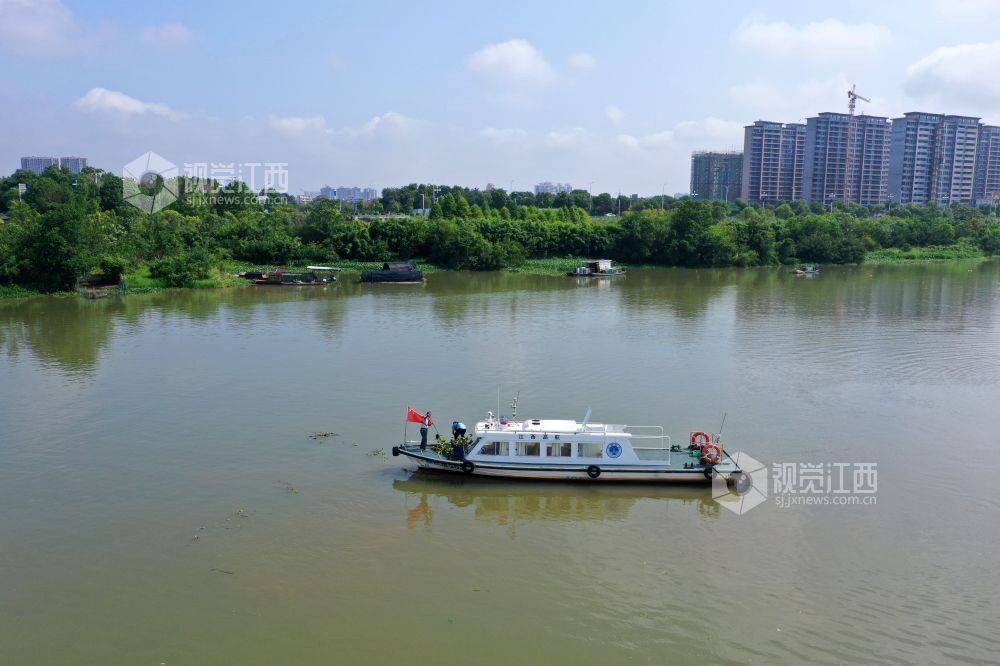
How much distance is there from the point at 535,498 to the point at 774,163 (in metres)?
104

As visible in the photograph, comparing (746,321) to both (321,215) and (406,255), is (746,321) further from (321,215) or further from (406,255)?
(321,215)

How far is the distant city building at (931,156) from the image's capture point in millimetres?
104312

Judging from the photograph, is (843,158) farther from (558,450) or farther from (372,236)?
(558,450)

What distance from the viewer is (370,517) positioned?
1200cm

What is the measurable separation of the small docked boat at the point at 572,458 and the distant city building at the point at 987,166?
117m

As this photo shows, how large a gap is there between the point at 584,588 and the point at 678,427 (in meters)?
6.47

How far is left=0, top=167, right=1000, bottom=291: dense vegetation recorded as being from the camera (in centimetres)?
3528

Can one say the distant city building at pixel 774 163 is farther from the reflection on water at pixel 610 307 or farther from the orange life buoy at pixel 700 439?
the orange life buoy at pixel 700 439

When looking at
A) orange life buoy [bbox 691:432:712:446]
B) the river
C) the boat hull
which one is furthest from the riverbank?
orange life buoy [bbox 691:432:712:446]

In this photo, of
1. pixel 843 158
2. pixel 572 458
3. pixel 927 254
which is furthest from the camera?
pixel 843 158

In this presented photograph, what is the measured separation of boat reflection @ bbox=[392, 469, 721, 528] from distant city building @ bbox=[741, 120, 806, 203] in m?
101

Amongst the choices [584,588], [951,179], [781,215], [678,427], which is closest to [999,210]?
[951,179]

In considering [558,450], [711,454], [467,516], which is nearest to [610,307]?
[711,454]

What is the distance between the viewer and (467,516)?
480 inches
